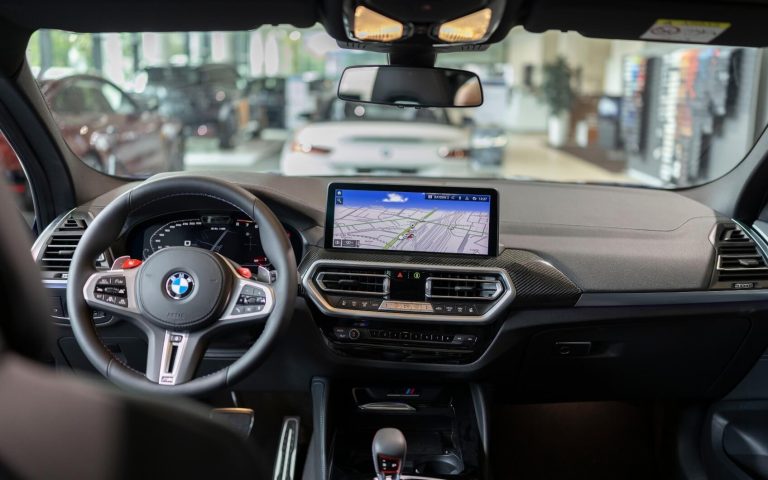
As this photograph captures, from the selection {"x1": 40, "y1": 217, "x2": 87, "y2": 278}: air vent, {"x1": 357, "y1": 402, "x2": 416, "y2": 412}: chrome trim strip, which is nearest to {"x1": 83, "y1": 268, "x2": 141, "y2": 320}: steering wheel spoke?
{"x1": 40, "y1": 217, "x2": 87, "y2": 278}: air vent

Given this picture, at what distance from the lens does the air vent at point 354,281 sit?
2514mm

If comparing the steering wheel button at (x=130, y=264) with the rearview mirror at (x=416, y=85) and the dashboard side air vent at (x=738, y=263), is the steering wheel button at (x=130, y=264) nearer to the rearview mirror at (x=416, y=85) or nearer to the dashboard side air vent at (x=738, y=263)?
the rearview mirror at (x=416, y=85)

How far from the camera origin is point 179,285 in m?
1.97

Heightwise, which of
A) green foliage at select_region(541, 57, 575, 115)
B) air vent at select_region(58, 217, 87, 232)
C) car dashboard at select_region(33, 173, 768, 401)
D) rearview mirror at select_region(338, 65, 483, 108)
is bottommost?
green foliage at select_region(541, 57, 575, 115)

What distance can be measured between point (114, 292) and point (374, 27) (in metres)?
1.02

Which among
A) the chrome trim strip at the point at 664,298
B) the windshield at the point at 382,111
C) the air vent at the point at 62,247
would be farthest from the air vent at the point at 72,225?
the chrome trim strip at the point at 664,298

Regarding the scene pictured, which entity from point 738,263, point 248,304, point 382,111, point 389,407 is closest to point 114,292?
point 248,304

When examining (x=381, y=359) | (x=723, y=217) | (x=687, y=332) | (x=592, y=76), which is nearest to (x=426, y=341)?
(x=381, y=359)

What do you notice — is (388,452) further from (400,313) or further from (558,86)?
(558,86)

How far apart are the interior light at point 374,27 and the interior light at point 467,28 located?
129mm

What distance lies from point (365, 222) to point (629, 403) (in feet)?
5.34

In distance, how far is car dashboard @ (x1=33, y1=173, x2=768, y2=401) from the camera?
251cm

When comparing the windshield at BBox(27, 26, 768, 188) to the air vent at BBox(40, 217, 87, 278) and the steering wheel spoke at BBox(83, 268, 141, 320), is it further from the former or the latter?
the steering wheel spoke at BBox(83, 268, 141, 320)

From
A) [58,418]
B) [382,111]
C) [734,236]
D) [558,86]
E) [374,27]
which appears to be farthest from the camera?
[558,86]
